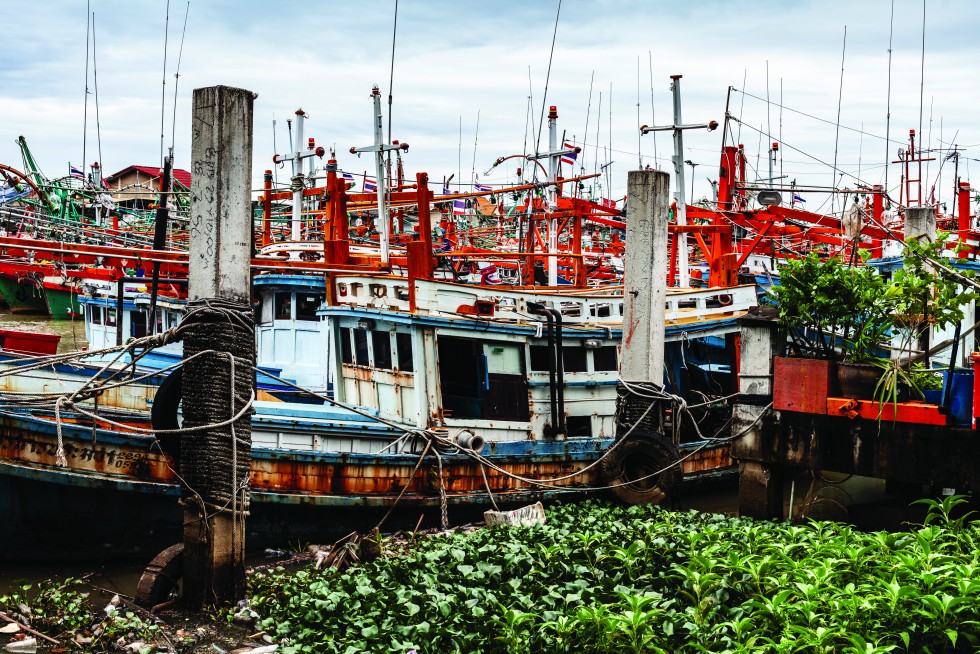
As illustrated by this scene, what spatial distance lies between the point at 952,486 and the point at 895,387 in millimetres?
1047

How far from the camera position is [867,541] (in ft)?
23.6

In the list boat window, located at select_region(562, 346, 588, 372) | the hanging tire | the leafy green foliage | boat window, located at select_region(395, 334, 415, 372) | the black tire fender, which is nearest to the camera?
the leafy green foliage

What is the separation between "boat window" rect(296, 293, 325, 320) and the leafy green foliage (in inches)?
305

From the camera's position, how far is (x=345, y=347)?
13.6 metres

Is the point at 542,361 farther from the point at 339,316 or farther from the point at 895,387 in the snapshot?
the point at 895,387

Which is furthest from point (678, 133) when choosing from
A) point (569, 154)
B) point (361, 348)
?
point (361, 348)

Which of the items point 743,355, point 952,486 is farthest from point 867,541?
point 743,355

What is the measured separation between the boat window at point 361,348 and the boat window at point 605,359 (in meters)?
3.57

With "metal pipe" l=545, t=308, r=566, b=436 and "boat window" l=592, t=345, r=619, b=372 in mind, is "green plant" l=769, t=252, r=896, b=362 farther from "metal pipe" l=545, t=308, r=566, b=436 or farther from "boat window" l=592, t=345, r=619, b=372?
"boat window" l=592, t=345, r=619, b=372

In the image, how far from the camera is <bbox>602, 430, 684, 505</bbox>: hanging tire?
1036 cm

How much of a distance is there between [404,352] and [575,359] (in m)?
2.79

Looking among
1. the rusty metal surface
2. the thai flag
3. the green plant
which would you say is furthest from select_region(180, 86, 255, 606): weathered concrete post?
the thai flag

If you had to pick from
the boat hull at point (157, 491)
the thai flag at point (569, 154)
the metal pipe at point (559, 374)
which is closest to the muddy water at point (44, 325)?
the thai flag at point (569, 154)

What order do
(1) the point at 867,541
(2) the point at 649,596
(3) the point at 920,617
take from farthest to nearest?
1. (1) the point at 867,541
2. (2) the point at 649,596
3. (3) the point at 920,617
